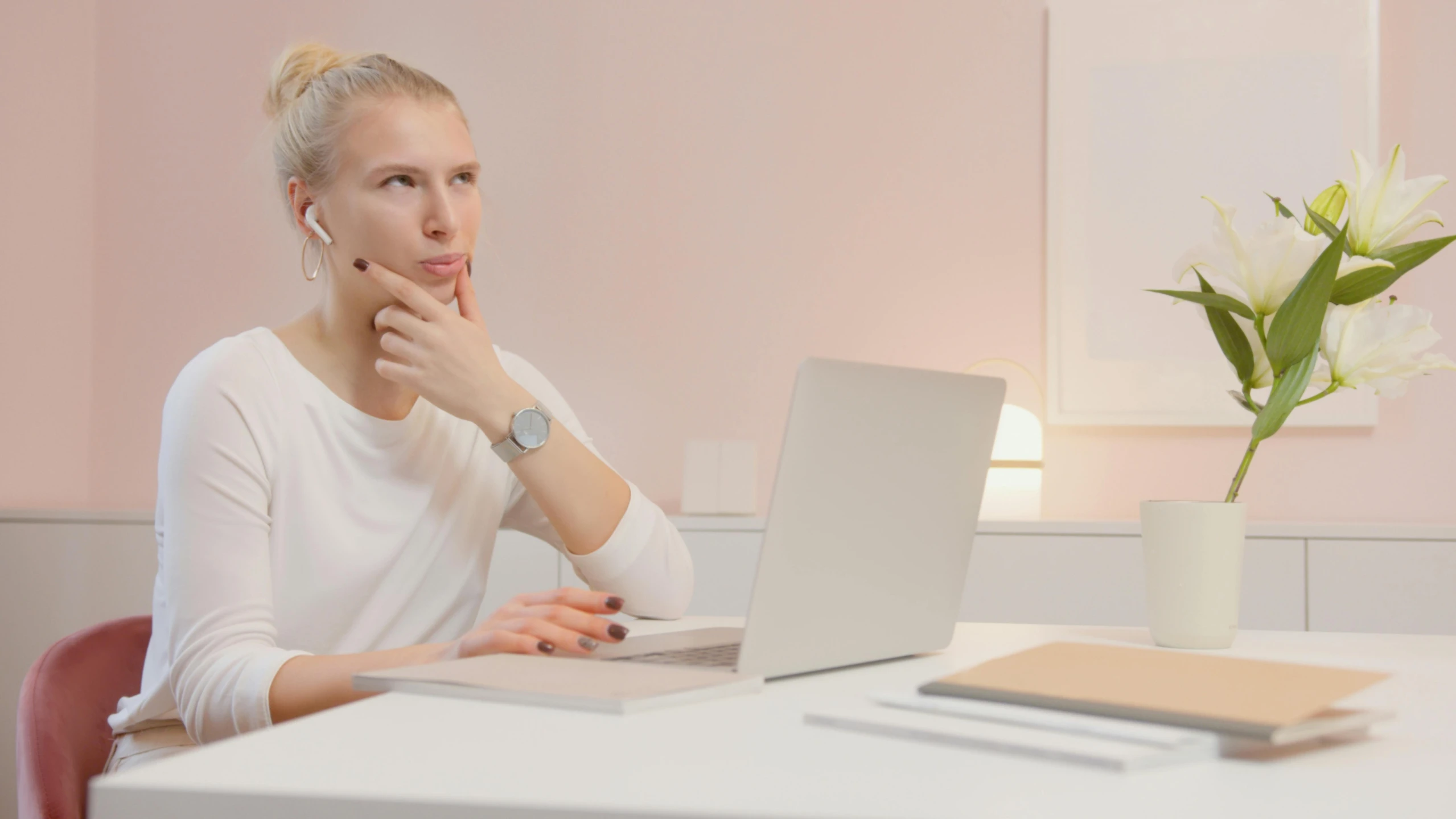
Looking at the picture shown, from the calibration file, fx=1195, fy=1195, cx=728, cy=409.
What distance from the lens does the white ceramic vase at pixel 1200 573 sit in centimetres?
121

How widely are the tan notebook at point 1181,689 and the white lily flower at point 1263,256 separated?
0.46 metres

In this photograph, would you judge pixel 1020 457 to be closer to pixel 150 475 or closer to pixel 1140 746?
pixel 1140 746

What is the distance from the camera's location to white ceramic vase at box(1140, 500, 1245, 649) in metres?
1.21

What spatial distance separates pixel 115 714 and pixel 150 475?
2.10m

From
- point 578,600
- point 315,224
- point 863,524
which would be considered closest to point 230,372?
point 315,224

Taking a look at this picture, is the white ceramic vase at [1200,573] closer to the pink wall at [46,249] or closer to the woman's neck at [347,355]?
the woman's neck at [347,355]

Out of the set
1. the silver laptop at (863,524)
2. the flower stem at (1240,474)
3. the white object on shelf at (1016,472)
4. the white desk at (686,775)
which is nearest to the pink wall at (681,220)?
the white object on shelf at (1016,472)

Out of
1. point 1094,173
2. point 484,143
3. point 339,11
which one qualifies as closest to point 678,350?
point 484,143

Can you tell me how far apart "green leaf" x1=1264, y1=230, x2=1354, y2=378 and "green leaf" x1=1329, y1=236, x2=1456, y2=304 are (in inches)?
0.7

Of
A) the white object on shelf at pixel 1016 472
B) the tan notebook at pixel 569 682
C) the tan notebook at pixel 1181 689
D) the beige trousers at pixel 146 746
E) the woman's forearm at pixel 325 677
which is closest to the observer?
the tan notebook at pixel 1181 689

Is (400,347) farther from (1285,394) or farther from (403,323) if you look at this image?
(1285,394)

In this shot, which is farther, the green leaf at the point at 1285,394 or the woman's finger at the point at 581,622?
the green leaf at the point at 1285,394

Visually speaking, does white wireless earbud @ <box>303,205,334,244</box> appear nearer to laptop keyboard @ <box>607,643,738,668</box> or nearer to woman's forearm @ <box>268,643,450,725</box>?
woman's forearm @ <box>268,643,450,725</box>

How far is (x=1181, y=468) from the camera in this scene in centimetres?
289
